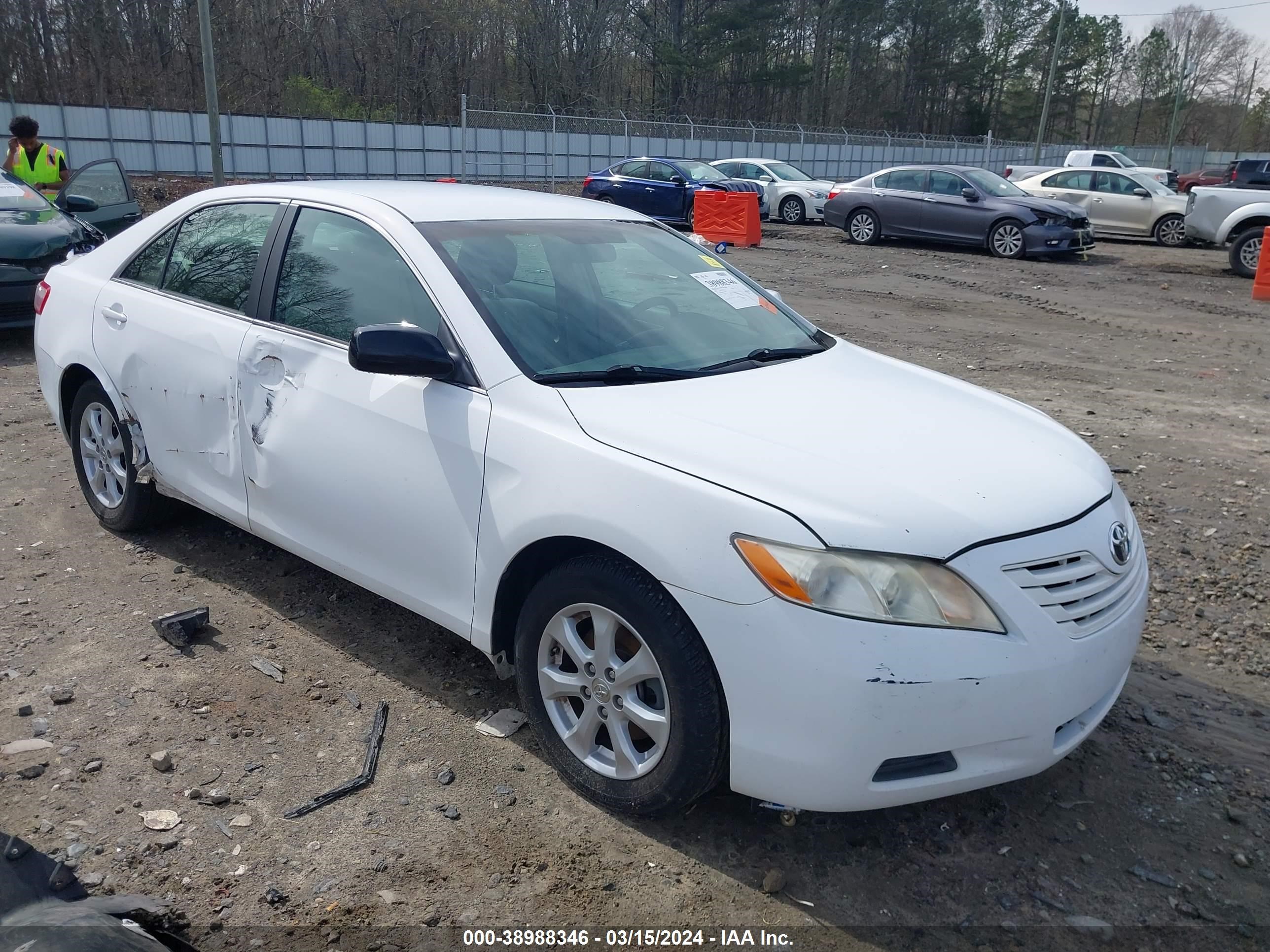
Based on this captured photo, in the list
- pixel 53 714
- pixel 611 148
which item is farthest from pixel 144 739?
pixel 611 148

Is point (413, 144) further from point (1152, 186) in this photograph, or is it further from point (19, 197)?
point (19, 197)

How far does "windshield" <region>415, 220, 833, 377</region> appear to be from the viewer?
325cm

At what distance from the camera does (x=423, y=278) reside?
3.32 meters

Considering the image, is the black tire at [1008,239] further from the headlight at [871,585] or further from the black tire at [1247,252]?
the headlight at [871,585]

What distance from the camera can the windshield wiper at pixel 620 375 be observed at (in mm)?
3068

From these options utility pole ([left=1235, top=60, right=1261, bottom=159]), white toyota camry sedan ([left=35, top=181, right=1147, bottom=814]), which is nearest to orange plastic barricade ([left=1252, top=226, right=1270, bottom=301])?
white toyota camry sedan ([left=35, top=181, right=1147, bottom=814])

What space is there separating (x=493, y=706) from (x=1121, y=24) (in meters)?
93.2

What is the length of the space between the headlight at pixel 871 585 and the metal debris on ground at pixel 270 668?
6.62 feet

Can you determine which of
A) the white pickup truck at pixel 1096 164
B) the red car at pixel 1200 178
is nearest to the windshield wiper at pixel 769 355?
the white pickup truck at pixel 1096 164

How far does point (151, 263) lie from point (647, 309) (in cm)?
240

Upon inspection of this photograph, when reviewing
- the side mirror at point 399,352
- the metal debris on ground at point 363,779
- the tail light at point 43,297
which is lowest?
the metal debris on ground at point 363,779

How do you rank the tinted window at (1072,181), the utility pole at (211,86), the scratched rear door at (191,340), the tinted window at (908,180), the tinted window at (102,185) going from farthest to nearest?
the tinted window at (1072,181), the tinted window at (908,180), the utility pole at (211,86), the tinted window at (102,185), the scratched rear door at (191,340)

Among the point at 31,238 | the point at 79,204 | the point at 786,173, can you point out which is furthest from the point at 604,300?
the point at 786,173

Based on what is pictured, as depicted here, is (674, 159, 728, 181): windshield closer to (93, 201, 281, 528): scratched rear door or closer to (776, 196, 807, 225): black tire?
(776, 196, 807, 225): black tire
